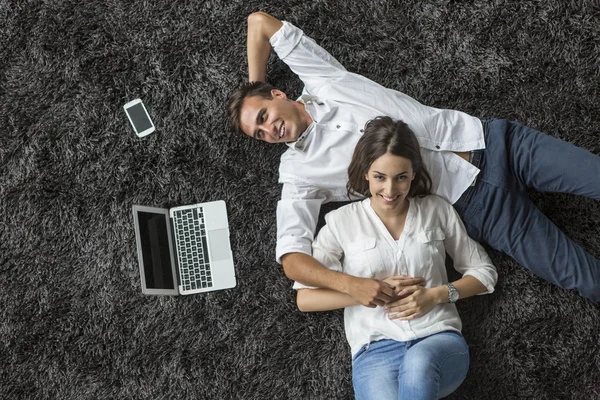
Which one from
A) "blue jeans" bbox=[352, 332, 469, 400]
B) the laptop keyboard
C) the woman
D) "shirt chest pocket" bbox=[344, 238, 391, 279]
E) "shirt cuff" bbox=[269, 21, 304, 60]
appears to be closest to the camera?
"blue jeans" bbox=[352, 332, 469, 400]

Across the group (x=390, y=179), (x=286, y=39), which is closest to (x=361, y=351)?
(x=390, y=179)

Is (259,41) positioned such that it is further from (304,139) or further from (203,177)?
(203,177)

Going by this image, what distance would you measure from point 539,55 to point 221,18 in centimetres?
132

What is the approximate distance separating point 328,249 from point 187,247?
0.60 m

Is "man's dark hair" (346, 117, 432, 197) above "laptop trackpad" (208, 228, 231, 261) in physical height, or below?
above

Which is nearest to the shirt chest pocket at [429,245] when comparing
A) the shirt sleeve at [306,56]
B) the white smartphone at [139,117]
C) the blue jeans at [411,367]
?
the blue jeans at [411,367]

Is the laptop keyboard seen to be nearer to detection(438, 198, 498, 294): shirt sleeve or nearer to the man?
the man

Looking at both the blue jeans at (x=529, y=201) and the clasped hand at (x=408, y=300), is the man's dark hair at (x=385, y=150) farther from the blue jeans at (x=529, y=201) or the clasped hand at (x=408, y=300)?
the clasped hand at (x=408, y=300)

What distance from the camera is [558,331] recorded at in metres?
1.93

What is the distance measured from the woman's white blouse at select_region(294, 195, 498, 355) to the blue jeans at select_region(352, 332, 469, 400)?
0.11 feet

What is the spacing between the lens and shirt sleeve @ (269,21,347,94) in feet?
6.30

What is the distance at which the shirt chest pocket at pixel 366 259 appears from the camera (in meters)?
1.78

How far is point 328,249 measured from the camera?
1845 mm

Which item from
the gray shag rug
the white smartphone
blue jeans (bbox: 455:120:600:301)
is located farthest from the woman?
the white smartphone
